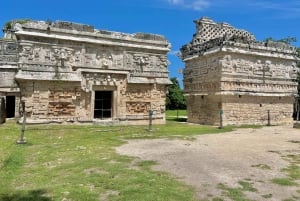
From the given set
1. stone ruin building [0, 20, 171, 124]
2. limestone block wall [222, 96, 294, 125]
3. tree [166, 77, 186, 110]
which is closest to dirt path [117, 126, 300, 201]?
stone ruin building [0, 20, 171, 124]

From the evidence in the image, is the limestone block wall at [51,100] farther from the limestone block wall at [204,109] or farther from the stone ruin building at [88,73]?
the limestone block wall at [204,109]

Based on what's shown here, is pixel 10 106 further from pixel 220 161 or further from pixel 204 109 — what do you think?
pixel 220 161

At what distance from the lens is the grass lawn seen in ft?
16.2

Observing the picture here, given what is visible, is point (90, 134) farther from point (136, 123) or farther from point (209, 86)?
point (209, 86)

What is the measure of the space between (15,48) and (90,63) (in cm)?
901

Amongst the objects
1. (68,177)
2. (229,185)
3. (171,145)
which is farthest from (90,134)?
(229,185)

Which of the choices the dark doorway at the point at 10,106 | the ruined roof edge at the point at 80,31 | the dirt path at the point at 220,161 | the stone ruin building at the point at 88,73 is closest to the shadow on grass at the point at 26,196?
the dirt path at the point at 220,161

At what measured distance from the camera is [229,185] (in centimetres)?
552

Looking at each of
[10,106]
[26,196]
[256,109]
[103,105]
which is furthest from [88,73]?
[26,196]

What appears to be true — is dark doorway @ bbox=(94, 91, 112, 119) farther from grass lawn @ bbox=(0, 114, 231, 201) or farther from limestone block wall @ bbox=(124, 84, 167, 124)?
grass lawn @ bbox=(0, 114, 231, 201)

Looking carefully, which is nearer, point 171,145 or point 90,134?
point 171,145

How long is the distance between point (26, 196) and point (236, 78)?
1542 cm

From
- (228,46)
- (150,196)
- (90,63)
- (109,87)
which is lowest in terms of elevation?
(150,196)

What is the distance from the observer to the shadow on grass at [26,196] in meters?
4.79
